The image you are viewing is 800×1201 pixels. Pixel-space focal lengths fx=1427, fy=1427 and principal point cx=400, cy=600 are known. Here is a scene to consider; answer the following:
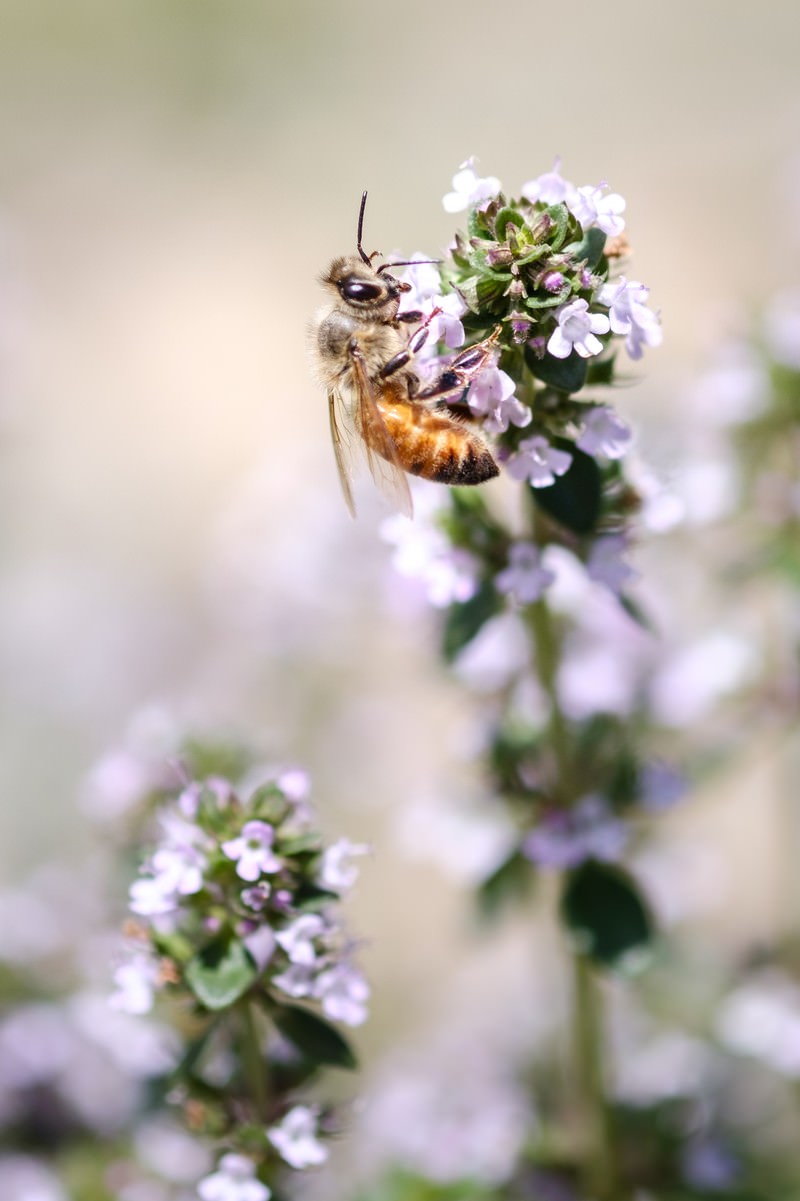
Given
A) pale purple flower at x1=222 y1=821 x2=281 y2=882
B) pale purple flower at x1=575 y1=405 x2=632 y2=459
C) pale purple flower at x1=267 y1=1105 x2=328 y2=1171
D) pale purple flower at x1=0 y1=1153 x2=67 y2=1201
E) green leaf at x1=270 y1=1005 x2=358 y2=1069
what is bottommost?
pale purple flower at x1=0 y1=1153 x2=67 y2=1201

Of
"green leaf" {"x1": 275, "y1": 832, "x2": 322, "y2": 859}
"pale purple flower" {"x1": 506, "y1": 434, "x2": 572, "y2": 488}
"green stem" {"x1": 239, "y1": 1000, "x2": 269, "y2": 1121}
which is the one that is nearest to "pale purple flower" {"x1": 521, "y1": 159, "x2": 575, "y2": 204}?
"pale purple flower" {"x1": 506, "y1": 434, "x2": 572, "y2": 488}

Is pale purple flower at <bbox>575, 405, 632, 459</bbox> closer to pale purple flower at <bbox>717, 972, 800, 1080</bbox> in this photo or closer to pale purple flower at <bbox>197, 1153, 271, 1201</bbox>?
pale purple flower at <bbox>197, 1153, 271, 1201</bbox>

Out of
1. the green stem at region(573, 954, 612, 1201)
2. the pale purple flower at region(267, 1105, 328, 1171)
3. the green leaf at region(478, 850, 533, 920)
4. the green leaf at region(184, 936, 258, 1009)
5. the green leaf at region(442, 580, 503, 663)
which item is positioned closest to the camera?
the green leaf at region(184, 936, 258, 1009)

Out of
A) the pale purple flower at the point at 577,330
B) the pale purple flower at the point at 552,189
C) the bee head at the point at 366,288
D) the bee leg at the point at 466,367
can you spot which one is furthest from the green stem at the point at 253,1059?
the pale purple flower at the point at 552,189

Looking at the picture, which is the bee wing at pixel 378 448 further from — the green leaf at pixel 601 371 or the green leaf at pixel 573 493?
the green leaf at pixel 601 371

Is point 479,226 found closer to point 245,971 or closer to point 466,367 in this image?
point 466,367

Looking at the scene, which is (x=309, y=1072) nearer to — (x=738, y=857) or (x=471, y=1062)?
(x=471, y=1062)

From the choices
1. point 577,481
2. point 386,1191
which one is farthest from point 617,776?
point 386,1191

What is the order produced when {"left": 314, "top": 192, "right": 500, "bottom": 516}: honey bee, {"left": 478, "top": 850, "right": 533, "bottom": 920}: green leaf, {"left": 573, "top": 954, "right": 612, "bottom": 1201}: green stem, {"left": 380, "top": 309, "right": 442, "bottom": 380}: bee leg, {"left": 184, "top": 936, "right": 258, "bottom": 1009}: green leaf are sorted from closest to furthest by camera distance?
{"left": 184, "top": 936, "right": 258, "bottom": 1009}: green leaf
{"left": 380, "top": 309, "right": 442, "bottom": 380}: bee leg
{"left": 314, "top": 192, "right": 500, "bottom": 516}: honey bee
{"left": 573, "top": 954, "right": 612, "bottom": 1201}: green stem
{"left": 478, "top": 850, "right": 533, "bottom": 920}: green leaf
